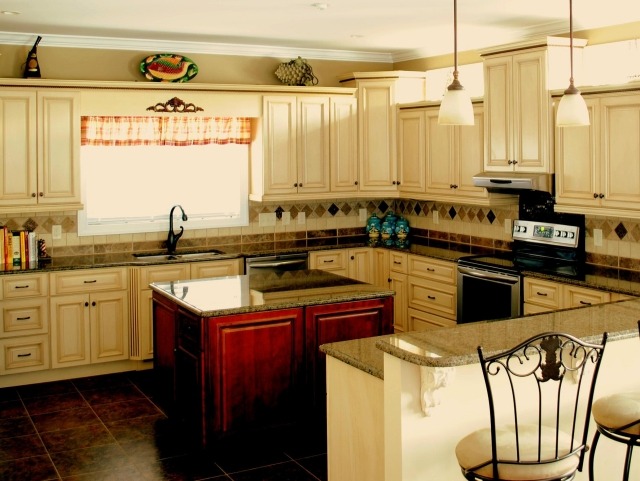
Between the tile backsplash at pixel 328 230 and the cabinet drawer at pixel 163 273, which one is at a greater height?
the tile backsplash at pixel 328 230

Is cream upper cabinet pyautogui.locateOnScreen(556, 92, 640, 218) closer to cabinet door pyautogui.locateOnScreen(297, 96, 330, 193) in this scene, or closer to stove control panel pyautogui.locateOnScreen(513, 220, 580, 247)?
stove control panel pyautogui.locateOnScreen(513, 220, 580, 247)

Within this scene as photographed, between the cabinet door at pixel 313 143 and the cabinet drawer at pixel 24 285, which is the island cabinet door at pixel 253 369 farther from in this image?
the cabinet door at pixel 313 143

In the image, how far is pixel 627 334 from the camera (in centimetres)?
323

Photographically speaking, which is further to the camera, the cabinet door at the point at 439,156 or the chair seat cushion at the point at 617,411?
the cabinet door at the point at 439,156

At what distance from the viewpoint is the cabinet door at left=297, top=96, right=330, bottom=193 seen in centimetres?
A: 707

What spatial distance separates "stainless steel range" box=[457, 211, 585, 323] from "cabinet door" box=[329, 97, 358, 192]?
1466 millimetres

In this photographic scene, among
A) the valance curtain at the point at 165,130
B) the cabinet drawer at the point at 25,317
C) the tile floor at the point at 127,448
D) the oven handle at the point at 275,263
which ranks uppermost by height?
the valance curtain at the point at 165,130

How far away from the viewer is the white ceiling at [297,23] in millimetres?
5145

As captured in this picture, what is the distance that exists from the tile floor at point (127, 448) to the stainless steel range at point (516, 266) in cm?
175

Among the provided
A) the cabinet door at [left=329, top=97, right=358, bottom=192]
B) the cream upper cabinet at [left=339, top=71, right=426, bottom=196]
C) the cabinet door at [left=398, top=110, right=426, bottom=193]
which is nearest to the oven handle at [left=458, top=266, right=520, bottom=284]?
the cabinet door at [left=398, top=110, right=426, bottom=193]

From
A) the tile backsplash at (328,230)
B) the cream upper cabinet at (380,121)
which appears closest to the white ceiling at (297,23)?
the cream upper cabinet at (380,121)

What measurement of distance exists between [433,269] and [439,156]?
960 mm

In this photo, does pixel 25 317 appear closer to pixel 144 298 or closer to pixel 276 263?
pixel 144 298

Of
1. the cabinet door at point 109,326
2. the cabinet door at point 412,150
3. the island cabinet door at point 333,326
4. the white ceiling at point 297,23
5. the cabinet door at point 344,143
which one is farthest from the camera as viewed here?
the cabinet door at point 344,143
